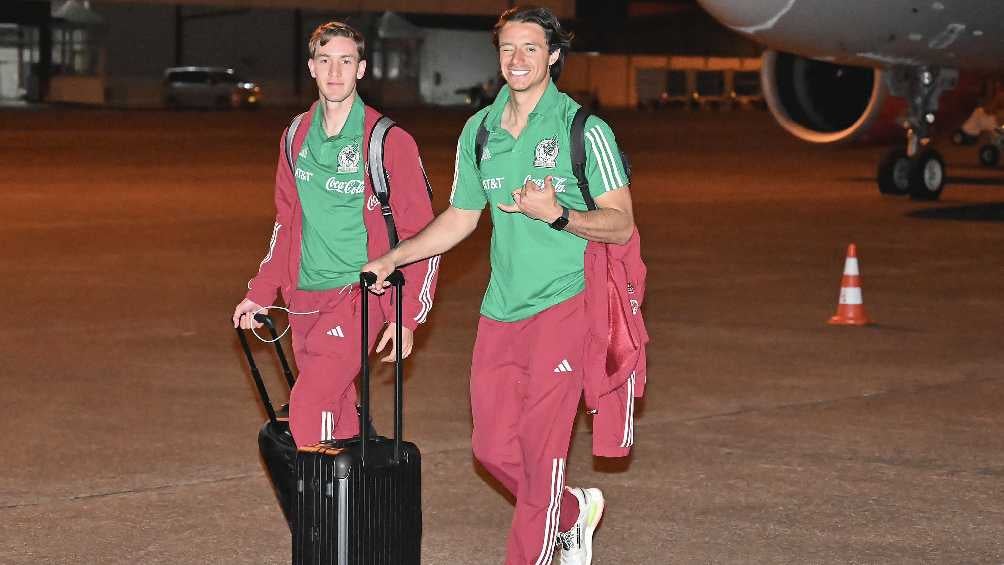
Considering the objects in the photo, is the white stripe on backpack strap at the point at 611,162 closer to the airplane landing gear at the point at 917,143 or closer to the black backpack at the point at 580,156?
the black backpack at the point at 580,156

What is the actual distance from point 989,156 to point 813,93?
851 centimetres

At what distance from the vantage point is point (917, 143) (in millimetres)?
18797

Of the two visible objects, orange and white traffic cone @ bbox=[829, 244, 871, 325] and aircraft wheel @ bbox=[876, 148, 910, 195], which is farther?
aircraft wheel @ bbox=[876, 148, 910, 195]

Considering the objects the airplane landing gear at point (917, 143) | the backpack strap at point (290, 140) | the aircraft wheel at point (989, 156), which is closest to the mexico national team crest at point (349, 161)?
the backpack strap at point (290, 140)

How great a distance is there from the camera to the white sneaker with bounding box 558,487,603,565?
519 centimetres

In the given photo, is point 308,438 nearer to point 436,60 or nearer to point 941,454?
point 941,454

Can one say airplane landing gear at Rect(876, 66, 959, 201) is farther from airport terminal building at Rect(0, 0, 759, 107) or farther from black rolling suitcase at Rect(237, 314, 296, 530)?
airport terminal building at Rect(0, 0, 759, 107)

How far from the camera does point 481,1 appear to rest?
75.5 metres

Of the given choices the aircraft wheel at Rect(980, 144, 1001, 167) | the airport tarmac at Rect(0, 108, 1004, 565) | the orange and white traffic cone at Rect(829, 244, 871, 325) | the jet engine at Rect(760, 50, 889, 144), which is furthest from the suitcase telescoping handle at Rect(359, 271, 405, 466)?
the aircraft wheel at Rect(980, 144, 1001, 167)

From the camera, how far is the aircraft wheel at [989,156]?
1095 inches

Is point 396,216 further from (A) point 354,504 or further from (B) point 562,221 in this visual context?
(A) point 354,504

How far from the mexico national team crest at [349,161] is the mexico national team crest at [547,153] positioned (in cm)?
76

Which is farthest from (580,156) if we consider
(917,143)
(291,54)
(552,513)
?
(291,54)

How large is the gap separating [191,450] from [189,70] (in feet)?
193
